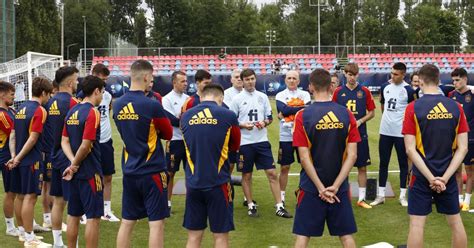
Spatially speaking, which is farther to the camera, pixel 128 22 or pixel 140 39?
pixel 128 22

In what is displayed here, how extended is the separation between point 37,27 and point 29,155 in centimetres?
6251

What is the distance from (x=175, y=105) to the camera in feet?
29.6

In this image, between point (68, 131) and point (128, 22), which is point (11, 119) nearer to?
point (68, 131)

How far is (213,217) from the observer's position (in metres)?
5.78

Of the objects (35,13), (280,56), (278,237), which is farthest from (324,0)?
(278,237)

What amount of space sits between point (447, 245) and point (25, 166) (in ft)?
17.1

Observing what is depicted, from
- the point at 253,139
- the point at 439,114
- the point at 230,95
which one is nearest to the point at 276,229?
the point at 253,139

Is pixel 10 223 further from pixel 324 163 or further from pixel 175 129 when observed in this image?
pixel 324 163

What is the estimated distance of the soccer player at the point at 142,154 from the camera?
5906mm

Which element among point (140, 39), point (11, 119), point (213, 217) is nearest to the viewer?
point (213, 217)

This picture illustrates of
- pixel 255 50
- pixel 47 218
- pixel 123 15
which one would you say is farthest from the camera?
pixel 123 15

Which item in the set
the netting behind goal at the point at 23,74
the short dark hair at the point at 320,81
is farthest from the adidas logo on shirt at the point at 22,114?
the netting behind goal at the point at 23,74

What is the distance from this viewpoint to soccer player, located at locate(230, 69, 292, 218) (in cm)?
879

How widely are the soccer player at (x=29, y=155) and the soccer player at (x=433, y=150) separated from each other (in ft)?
14.2
